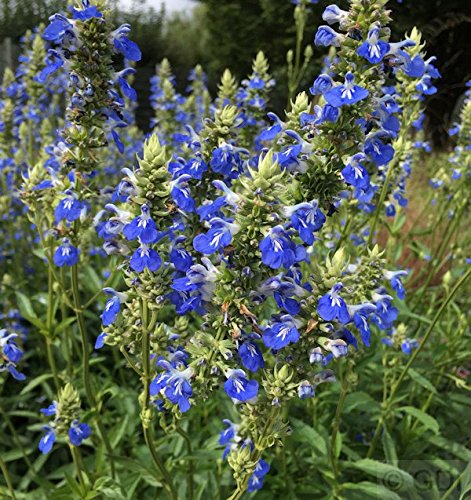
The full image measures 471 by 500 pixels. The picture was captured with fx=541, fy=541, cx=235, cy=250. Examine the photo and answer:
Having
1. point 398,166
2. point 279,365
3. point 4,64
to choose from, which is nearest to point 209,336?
point 279,365

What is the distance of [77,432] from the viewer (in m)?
3.00

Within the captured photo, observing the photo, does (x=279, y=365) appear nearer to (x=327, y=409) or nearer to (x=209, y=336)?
(x=209, y=336)

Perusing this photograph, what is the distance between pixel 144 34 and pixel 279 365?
23.3 m

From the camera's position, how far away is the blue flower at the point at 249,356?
78.0 inches

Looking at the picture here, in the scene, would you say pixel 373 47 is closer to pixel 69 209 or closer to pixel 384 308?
pixel 384 308

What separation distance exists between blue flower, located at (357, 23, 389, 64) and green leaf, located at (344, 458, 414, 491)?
7.75ft

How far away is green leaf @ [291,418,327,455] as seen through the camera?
3.36m

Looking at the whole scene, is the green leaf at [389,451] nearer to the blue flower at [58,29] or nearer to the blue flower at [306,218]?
the blue flower at [306,218]

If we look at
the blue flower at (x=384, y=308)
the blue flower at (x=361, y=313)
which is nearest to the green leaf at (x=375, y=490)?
the blue flower at (x=384, y=308)

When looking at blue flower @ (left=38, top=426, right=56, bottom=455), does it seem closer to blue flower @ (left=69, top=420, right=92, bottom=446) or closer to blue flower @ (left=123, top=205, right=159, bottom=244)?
blue flower @ (left=69, top=420, right=92, bottom=446)

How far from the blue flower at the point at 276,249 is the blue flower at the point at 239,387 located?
49cm

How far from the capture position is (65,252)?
2.92 metres

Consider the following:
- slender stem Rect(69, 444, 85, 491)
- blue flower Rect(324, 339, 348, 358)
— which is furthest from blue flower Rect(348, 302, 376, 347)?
slender stem Rect(69, 444, 85, 491)

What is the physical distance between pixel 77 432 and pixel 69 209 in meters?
1.23
